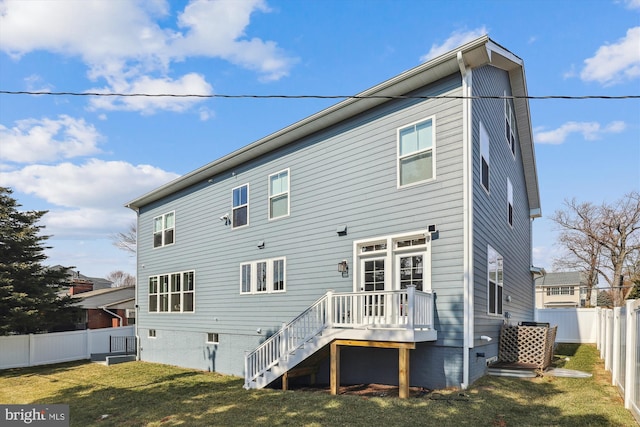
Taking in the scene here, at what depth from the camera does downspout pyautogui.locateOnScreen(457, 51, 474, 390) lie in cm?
897

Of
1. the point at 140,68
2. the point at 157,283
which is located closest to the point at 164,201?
the point at 157,283

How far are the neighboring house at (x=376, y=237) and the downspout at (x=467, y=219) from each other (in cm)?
3

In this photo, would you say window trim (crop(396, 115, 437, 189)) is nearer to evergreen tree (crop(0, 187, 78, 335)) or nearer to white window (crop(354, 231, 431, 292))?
white window (crop(354, 231, 431, 292))

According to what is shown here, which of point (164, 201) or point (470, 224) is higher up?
point (164, 201)

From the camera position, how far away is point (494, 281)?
11.3 metres

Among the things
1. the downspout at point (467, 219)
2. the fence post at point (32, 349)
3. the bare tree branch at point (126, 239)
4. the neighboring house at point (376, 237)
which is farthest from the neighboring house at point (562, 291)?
the fence post at point (32, 349)

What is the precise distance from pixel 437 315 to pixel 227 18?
7.54 m

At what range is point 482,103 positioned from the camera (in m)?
10.7

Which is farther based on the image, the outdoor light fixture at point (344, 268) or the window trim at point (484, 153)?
the outdoor light fixture at point (344, 268)

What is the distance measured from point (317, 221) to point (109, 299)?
18.5 metres

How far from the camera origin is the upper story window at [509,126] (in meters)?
13.8

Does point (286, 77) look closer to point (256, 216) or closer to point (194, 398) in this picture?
point (256, 216)

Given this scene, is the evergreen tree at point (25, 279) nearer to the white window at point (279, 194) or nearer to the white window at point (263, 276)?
the white window at point (263, 276)

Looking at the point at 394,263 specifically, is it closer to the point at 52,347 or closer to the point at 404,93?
the point at 404,93
